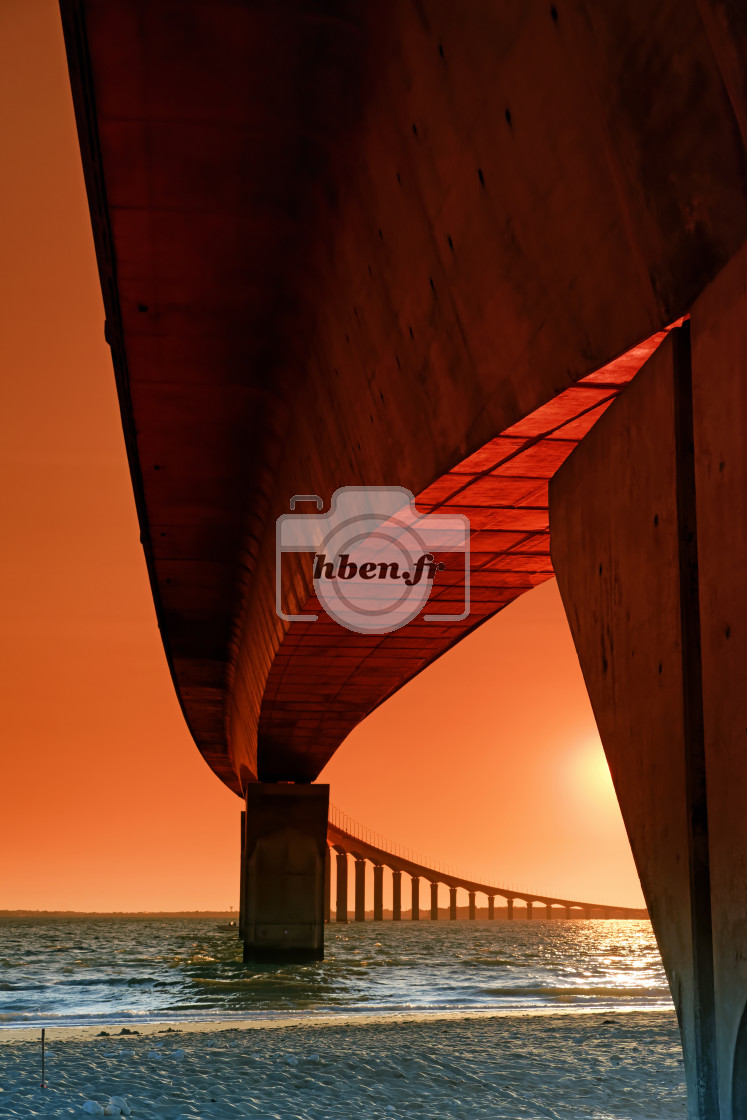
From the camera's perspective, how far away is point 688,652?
4.40 m

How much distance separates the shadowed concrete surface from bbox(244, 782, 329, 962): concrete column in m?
19.6

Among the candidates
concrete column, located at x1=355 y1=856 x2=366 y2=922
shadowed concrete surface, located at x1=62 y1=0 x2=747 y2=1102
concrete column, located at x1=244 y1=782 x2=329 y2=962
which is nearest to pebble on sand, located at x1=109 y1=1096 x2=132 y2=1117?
shadowed concrete surface, located at x1=62 y1=0 x2=747 y2=1102

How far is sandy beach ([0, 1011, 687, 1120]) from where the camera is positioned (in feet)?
36.7

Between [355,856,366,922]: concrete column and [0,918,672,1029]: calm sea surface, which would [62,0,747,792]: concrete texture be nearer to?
[0,918,672,1029]: calm sea surface

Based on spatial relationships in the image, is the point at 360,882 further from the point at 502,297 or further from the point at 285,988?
the point at 502,297

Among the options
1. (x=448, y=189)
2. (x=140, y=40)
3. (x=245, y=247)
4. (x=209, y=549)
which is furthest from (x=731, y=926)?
(x=209, y=549)

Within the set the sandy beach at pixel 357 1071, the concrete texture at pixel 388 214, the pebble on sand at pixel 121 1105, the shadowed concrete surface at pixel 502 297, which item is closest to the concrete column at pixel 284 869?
the sandy beach at pixel 357 1071

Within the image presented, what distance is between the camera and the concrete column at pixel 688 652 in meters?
3.95

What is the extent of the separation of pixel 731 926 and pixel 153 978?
31.1 m

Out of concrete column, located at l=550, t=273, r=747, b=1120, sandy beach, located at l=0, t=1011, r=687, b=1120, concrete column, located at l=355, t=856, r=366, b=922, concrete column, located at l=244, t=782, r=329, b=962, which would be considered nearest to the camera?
concrete column, located at l=550, t=273, r=747, b=1120

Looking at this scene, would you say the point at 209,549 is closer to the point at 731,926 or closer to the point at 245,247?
the point at 245,247

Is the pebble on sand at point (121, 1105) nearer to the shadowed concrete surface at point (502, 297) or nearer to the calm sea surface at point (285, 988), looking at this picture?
the shadowed concrete surface at point (502, 297)

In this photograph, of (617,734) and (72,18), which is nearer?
(617,734)

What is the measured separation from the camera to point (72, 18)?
636 centimetres
